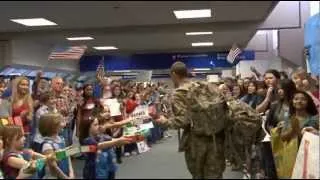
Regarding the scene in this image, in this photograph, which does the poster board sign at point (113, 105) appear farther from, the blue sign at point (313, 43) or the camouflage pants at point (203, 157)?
the blue sign at point (313, 43)

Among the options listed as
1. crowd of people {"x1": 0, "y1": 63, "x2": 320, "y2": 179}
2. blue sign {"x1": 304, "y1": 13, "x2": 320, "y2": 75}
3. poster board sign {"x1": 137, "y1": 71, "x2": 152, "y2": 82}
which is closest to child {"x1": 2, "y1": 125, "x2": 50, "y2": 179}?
crowd of people {"x1": 0, "y1": 63, "x2": 320, "y2": 179}

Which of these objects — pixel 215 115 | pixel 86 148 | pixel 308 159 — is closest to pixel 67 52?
pixel 86 148

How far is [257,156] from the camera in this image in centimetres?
288

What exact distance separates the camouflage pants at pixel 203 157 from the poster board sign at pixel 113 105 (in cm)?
64

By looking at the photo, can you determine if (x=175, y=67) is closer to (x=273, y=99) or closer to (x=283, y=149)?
(x=283, y=149)

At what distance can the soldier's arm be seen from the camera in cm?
267

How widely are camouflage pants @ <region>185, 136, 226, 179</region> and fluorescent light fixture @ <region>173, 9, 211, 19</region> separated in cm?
68

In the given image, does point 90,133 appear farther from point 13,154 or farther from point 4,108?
point 4,108

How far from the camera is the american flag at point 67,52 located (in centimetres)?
270

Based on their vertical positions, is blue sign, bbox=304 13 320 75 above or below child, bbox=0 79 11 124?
above

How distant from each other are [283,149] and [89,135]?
158 centimetres

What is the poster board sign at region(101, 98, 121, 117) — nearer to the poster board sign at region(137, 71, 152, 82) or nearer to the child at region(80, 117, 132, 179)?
the child at region(80, 117, 132, 179)

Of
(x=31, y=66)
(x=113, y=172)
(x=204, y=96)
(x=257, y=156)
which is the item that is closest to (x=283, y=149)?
(x=257, y=156)

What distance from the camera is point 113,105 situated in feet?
10.6
